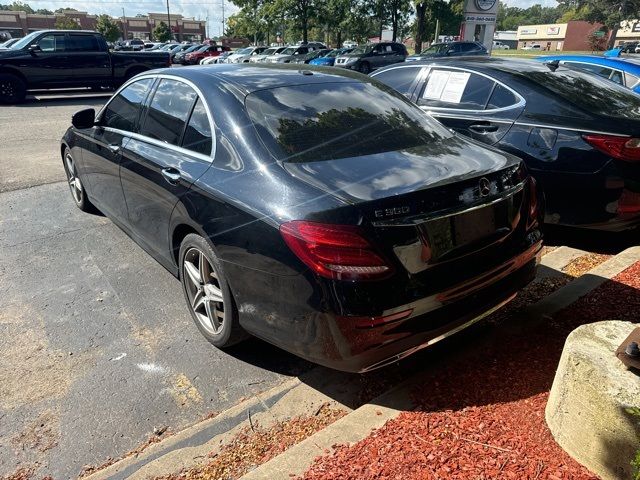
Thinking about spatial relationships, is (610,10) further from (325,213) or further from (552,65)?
(325,213)

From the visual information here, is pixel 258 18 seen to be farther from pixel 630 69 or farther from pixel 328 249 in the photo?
pixel 328 249

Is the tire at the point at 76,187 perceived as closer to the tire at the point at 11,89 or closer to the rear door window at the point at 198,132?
the rear door window at the point at 198,132

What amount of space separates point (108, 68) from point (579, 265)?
639 inches

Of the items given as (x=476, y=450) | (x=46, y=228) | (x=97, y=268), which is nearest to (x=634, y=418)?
(x=476, y=450)

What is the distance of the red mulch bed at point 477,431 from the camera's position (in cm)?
210

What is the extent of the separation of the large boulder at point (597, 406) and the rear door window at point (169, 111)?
8.65 ft

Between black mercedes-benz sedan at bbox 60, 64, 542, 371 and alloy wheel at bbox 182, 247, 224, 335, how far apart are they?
1 cm

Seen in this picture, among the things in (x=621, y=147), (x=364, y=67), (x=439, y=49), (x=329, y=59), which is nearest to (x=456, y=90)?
(x=621, y=147)

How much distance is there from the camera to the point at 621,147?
4.09 metres

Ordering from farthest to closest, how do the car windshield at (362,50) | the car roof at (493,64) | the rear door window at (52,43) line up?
the car windshield at (362,50) < the rear door window at (52,43) < the car roof at (493,64)

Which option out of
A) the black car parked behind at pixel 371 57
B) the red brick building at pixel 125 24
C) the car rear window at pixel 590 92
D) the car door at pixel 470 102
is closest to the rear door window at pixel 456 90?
the car door at pixel 470 102

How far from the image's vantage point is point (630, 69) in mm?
8156

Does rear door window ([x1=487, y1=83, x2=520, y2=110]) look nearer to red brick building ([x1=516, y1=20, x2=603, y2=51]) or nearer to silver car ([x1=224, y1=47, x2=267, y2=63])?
silver car ([x1=224, y1=47, x2=267, y2=63])

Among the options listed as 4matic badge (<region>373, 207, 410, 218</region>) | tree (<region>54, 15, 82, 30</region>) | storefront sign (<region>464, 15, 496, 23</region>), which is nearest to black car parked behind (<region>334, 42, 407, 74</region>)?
storefront sign (<region>464, 15, 496, 23</region>)
